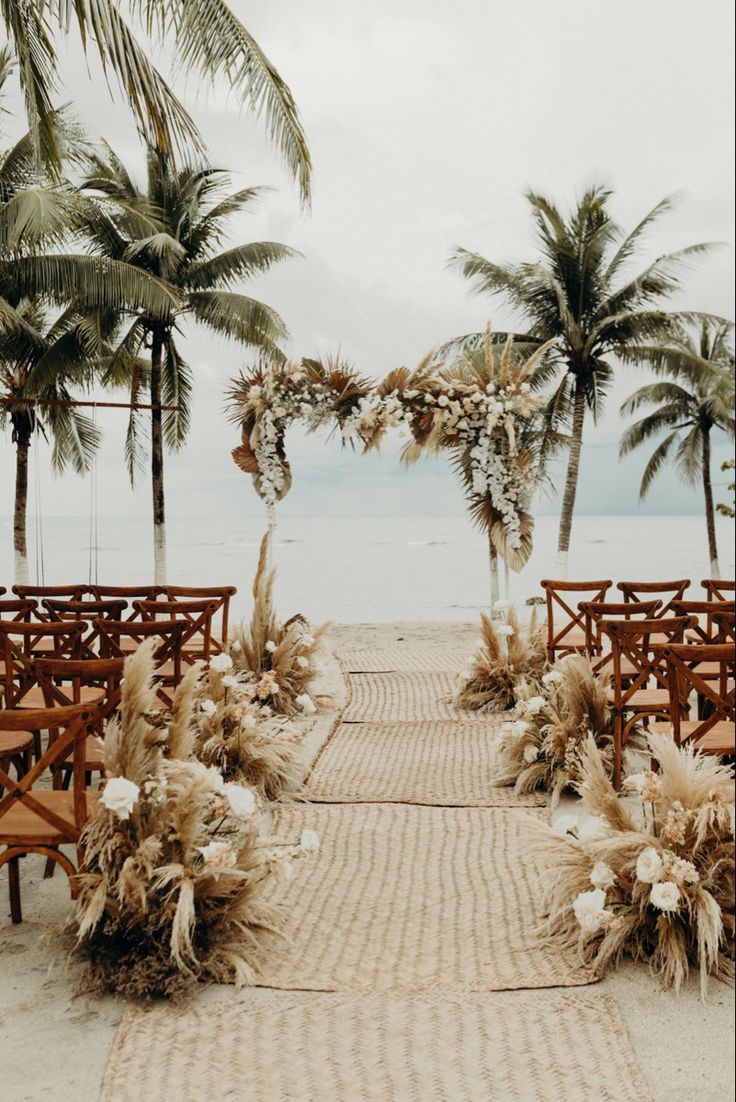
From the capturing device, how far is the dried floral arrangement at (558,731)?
5227mm

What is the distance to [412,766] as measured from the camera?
19.2ft

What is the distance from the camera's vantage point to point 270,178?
41.5 meters

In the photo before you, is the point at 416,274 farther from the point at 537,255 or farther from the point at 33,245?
the point at 33,245

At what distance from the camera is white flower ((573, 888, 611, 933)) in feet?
10.2

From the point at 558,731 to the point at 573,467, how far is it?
13707 mm

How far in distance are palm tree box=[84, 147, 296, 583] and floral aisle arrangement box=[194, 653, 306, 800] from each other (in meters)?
10.1

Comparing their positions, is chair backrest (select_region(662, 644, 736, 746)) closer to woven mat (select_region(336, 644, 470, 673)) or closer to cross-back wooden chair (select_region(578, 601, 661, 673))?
cross-back wooden chair (select_region(578, 601, 661, 673))

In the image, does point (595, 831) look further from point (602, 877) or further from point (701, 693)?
point (701, 693)

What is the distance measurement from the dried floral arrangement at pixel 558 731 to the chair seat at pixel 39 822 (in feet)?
8.53

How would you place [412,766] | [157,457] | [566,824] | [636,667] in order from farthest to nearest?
[157,457]
[412,766]
[636,667]
[566,824]

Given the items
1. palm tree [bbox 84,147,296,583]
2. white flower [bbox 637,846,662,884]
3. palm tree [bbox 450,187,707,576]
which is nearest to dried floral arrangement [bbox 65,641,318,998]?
white flower [bbox 637,846,662,884]

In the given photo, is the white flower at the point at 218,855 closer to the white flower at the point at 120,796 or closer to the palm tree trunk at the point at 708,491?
the white flower at the point at 120,796

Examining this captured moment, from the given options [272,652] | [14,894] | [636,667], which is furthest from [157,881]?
[272,652]

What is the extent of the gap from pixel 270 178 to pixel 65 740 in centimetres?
4202
